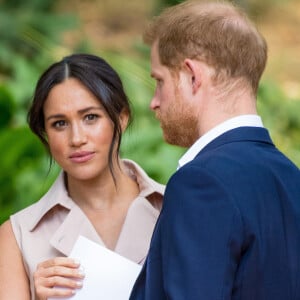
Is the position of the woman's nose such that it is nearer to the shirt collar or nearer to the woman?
the woman

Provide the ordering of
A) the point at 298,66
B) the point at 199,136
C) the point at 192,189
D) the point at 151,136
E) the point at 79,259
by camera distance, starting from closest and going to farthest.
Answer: the point at 192,189, the point at 199,136, the point at 79,259, the point at 151,136, the point at 298,66

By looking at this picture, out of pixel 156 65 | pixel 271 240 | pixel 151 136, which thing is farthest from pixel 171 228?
pixel 151 136

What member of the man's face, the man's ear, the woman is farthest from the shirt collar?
the man's ear

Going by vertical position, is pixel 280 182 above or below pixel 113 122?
below

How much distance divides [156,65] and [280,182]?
1.55 feet

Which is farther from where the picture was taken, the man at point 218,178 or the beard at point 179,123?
the beard at point 179,123

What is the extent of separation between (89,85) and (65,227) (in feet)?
1.64

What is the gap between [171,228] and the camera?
2256mm

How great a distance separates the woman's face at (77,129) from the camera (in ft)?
10.1

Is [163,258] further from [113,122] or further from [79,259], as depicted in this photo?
[113,122]

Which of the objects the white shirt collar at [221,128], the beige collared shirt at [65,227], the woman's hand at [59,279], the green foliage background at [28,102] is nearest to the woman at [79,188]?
the beige collared shirt at [65,227]

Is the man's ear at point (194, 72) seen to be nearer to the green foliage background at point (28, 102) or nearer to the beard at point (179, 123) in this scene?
the beard at point (179, 123)

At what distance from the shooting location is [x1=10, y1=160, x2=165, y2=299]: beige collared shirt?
10.2 feet

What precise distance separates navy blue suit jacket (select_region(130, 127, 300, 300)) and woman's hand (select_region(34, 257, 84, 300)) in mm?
441
